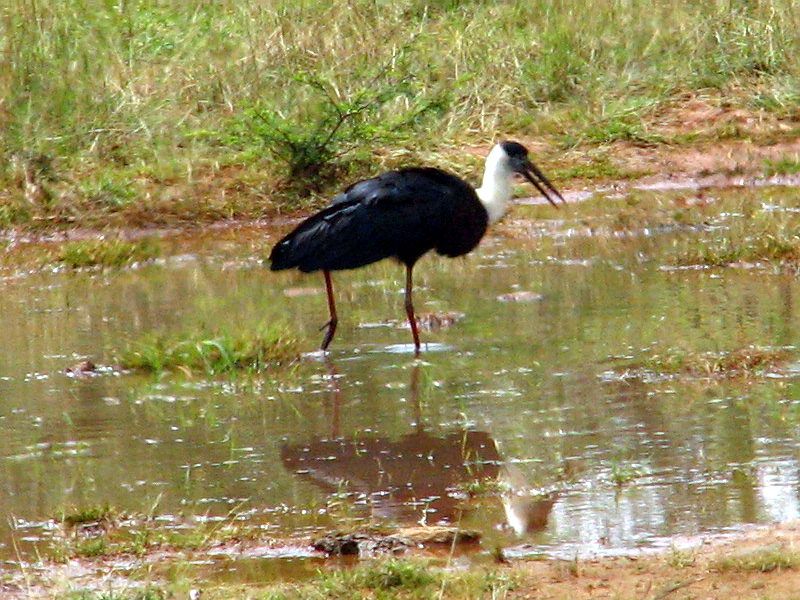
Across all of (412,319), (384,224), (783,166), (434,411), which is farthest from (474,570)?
(783,166)

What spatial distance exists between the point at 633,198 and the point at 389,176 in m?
3.14

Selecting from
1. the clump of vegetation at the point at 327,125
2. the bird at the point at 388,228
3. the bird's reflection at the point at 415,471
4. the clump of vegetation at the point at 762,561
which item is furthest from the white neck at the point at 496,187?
the clump of vegetation at the point at 762,561

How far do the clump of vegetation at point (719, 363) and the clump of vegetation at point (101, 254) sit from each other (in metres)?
3.79

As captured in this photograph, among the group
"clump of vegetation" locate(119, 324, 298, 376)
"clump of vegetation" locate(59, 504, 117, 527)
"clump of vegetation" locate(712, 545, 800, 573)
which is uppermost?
"clump of vegetation" locate(119, 324, 298, 376)

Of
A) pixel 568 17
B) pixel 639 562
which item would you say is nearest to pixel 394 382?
pixel 639 562

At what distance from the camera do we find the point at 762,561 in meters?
4.06

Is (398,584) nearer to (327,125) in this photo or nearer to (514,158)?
(514,158)

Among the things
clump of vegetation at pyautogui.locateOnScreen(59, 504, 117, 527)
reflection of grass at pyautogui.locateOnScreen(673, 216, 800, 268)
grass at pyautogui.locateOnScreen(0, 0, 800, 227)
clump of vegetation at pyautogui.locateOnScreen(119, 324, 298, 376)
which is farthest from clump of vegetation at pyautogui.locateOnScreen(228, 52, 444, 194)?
clump of vegetation at pyautogui.locateOnScreen(59, 504, 117, 527)

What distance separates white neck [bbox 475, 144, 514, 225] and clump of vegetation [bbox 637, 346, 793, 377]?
1.56 metres

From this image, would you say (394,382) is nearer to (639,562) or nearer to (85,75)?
(639,562)

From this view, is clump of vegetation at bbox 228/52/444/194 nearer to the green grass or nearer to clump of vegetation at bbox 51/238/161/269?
clump of vegetation at bbox 51/238/161/269

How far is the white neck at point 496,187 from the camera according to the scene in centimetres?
780

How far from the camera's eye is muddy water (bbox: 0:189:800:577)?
489cm

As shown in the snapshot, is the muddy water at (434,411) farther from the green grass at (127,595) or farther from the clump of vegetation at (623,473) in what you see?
the green grass at (127,595)
